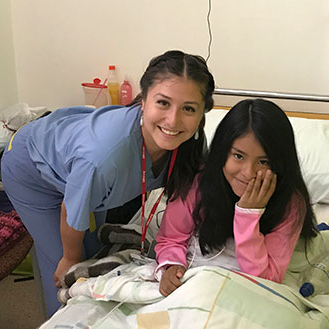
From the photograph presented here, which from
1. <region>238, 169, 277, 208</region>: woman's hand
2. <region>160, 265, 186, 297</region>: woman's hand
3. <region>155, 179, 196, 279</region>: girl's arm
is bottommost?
<region>160, 265, 186, 297</region>: woman's hand

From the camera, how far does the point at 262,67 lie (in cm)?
236

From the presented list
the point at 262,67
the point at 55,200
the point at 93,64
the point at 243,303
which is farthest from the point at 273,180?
the point at 93,64

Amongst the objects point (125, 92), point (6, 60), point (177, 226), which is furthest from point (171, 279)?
point (6, 60)

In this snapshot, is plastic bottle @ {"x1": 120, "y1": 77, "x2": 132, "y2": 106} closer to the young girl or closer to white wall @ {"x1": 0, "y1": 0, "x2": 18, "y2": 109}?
white wall @ {"x1": 0, "y1": 0, "x2": 18, "y2": 109}

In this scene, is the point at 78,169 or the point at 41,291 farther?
the point at 41,291

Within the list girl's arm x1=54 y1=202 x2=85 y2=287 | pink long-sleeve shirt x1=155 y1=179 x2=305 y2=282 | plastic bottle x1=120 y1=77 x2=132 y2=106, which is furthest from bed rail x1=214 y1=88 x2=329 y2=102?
girl's arm x1=54 y1=202 x2=85 y2=287

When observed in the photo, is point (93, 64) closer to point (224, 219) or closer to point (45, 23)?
point (45, 23)

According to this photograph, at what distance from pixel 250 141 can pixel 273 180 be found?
132 mm

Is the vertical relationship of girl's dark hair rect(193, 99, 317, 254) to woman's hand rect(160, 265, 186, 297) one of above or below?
above

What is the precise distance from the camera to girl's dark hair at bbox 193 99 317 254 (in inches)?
44.9

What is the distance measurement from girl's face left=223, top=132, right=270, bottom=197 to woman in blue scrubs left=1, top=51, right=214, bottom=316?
14cm

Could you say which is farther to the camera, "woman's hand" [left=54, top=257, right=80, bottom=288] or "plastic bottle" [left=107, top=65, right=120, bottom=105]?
"plastic bottle" [left=107, top=65, right=120, bottom=105]

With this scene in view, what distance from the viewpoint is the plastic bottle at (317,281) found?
119 cm

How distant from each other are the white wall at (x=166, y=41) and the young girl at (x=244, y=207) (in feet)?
4.10
